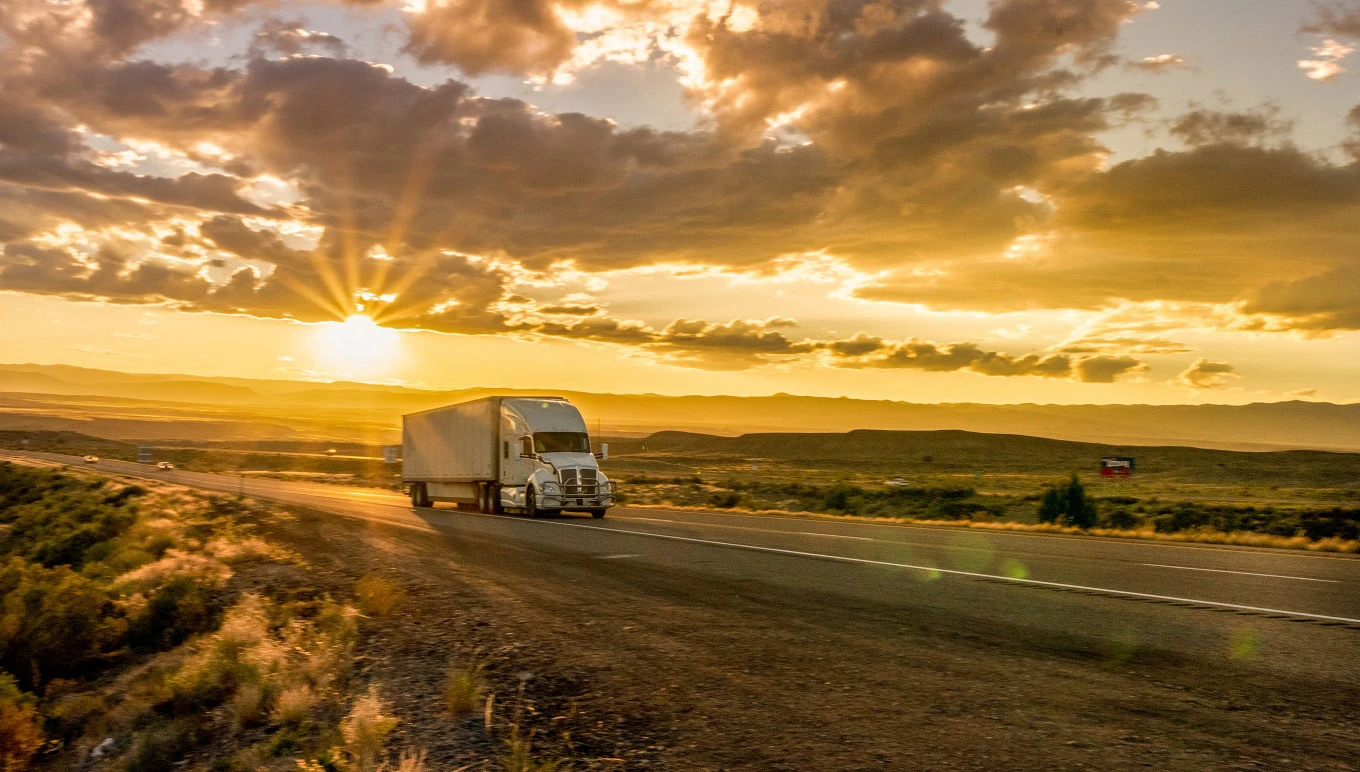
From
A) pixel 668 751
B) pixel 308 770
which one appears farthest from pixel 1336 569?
pixel 308 770

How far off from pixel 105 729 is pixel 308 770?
19.0 ft

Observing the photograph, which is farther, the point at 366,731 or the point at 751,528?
the point at 751,528

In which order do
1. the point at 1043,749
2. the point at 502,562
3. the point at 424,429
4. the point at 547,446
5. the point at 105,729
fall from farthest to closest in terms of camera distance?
the point at 424,429 < the point at 547,446 < the point at 502,562 < the point at 105,729 < the point at 1043,749

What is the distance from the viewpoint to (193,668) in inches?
408

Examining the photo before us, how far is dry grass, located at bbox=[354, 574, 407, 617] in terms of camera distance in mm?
12312

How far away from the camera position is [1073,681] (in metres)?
7.59

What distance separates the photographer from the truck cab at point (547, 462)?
30594mm

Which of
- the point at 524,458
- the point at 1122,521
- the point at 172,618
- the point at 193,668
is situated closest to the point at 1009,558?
the point at 193,668

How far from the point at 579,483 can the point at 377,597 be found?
1794cm

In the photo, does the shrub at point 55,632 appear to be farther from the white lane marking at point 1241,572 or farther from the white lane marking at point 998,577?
the white lane marking at point 1241,572

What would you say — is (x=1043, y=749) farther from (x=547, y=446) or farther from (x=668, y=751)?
(x=547, y=446)

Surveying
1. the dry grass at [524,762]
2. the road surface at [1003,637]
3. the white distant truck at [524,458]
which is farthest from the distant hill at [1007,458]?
the dry grass at [524,762]

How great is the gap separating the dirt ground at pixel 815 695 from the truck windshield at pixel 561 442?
62.9ft

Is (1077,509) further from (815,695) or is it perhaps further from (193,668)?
(193,668)
